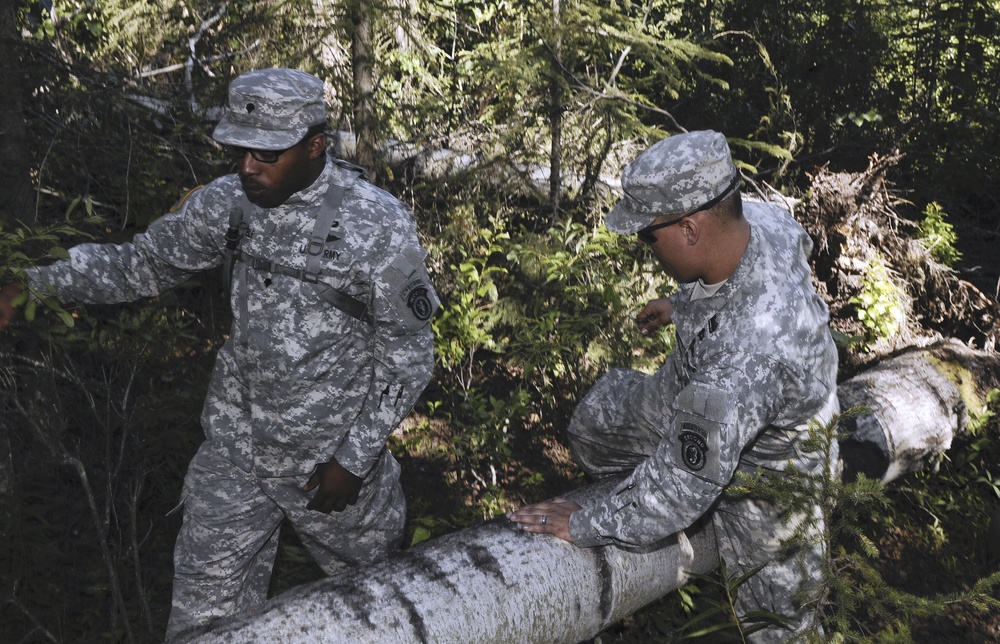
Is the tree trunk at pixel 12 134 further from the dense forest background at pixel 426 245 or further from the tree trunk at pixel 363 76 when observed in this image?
the tree trunk at pixel 363 76

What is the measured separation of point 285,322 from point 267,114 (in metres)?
0.73

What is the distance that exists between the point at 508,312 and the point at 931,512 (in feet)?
8.76

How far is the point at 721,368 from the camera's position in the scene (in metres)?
2.59

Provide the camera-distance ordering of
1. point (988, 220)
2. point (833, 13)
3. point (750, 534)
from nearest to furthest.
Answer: point (750, 534) → point (988, 220) → point (833, 13)

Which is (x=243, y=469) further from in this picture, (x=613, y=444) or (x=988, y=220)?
(x=988, y=220)

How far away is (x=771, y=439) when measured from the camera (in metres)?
2.99

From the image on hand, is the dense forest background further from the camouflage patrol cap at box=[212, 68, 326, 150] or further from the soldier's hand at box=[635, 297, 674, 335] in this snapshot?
the soldier's hand at box=[635, 297, 674, 335]

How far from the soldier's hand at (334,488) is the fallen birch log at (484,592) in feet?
1.29

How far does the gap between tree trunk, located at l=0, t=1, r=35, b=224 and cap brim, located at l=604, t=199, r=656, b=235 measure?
2639mm

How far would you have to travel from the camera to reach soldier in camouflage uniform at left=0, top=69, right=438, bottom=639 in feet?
9.63

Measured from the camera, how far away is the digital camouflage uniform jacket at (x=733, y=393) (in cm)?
255

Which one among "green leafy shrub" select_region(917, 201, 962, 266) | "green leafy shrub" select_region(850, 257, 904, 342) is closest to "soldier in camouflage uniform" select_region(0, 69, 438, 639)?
"green leafy shrub" select_region(850, 257, 904, 342)

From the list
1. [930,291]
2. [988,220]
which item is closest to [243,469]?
[930,291]

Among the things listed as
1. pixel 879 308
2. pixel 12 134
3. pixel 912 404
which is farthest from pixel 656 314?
pixel 12 134
